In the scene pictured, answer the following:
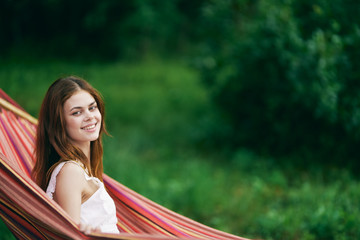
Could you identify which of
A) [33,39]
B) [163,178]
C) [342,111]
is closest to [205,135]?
[163,178]

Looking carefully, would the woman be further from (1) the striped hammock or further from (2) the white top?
(1) the striped hammock

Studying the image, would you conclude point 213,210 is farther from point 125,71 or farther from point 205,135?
point 125,71

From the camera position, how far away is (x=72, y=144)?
1.75 metres

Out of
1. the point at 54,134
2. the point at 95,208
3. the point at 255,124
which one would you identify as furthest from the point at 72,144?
the point at 255,124

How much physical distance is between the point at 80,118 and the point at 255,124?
3.95m

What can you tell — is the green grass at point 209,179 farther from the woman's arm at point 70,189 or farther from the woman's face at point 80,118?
the woman's arm at point 70,189

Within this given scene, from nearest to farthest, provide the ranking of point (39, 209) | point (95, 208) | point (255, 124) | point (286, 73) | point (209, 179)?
point (39, 209)
point (95, 208)
point (209, 179)
point (286, 73)
point (255, 124)

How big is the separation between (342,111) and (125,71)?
25.3ft

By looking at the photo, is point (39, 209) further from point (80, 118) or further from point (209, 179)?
point (209, 179)

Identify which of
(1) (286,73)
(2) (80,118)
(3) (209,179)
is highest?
(2) (80,118)

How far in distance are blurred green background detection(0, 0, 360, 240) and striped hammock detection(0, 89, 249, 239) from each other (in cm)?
92

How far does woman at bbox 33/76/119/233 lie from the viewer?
1.65 m

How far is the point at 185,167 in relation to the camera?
468cm

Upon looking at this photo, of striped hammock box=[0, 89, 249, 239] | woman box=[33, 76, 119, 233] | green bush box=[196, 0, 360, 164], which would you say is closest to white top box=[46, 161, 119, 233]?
woman box=[33, 76, 119, 233]
